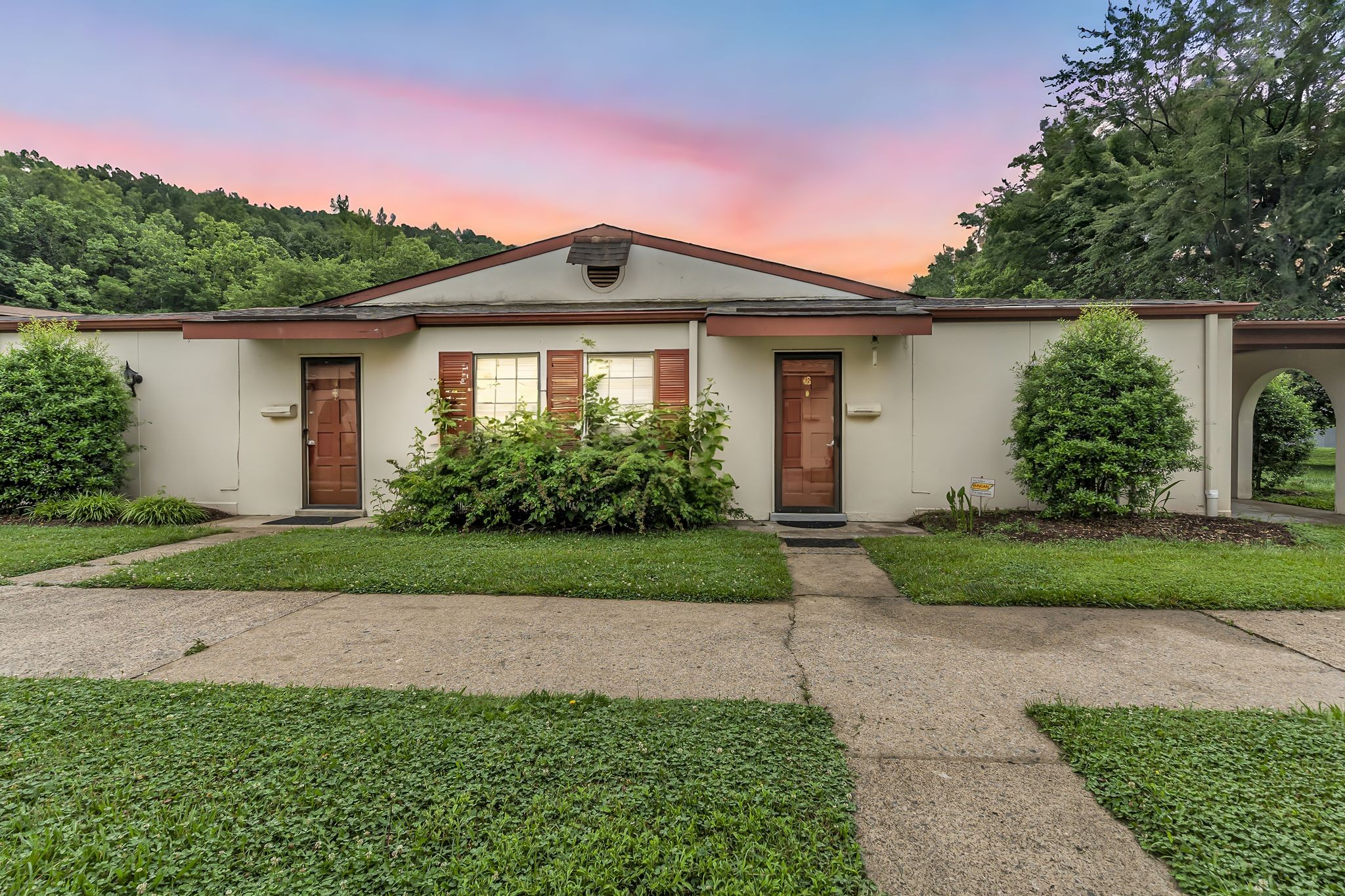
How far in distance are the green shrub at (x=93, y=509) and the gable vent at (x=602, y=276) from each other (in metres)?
6.59

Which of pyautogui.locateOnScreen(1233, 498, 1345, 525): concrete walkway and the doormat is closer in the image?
the doormat

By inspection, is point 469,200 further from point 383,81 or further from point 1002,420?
point 1002,420

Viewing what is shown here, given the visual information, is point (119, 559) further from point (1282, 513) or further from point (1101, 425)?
point (1282, 513)

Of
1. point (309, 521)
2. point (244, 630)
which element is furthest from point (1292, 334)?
point (309, 521)

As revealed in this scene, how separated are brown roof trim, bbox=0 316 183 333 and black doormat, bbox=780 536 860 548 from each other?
8619 mm

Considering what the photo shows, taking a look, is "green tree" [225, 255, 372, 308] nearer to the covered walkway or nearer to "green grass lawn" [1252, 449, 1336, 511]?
the covered walkway

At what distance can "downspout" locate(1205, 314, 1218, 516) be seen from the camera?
22.9 ft

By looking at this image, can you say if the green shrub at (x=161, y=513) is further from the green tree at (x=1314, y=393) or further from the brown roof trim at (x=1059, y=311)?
the green tree at (x=1314, y=393)

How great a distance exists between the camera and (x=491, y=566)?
16.0 ft

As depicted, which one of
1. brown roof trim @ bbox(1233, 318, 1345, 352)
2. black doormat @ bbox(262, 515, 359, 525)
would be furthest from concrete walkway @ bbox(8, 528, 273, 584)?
brown roof trim @ bbox(1233, 318, 1345, 352)

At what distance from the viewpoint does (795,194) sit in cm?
1237

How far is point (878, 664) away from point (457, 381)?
259 inches

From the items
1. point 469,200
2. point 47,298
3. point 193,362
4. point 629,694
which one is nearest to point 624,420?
point 629,694

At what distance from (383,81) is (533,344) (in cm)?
663
